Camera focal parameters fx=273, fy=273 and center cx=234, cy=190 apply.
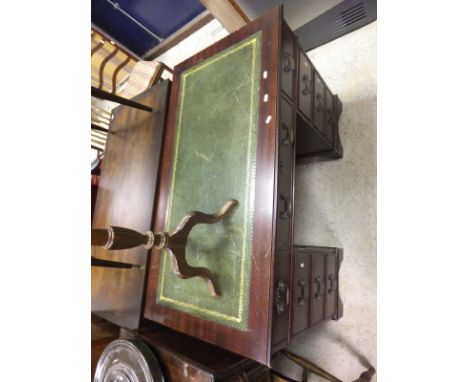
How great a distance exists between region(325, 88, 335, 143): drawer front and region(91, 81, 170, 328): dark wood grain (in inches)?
31.6

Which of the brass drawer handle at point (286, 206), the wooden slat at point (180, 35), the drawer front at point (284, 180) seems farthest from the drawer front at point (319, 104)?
the wooden slat at point (180, 35)

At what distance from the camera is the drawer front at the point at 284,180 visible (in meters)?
0.80

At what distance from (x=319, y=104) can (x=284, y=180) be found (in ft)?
1.94

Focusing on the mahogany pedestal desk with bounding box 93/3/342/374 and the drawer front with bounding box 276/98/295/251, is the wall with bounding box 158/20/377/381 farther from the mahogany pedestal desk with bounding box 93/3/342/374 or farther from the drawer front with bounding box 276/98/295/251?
the drawer front with bounding box 276/98/295/251

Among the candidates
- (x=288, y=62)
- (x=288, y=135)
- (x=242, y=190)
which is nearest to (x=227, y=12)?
(x=288, y=62)

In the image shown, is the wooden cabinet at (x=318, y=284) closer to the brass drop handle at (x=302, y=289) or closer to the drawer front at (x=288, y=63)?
the brass drop handle at (x=302, y=289)

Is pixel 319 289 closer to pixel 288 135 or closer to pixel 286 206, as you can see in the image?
pixel 286 206

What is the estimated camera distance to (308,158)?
167cm

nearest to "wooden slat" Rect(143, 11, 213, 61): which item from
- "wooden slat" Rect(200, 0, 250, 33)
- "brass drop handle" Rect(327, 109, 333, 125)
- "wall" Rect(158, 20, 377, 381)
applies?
"wooden slat" Rect(200, 0, 250, 33)

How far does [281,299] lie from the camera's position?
2.56 feet

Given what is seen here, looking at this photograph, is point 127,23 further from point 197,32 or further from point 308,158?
point 308,158
